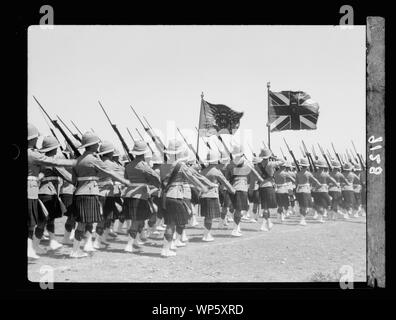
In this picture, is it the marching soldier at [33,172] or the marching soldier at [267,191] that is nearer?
the marching soldier at [33,172]

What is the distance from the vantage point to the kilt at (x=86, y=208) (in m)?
9.73

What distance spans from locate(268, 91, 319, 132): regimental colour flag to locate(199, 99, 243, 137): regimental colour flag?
800mm

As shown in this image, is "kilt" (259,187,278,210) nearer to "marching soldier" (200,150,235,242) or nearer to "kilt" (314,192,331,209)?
"marching soldier" (200,150,235,242)

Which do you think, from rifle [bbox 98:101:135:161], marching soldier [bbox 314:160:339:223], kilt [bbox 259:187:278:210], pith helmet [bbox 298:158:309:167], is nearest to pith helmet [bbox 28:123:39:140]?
rifle [bbox 98:101:135:161]

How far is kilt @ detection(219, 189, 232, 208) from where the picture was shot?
1208 centimetres

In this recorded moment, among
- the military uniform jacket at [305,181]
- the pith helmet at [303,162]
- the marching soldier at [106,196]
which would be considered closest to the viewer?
the marching soldier at [106,196]

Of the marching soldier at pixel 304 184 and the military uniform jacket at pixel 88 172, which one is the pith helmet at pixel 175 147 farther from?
the marching soldier at pixel 304 184

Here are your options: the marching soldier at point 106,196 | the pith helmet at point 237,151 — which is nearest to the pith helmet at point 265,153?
the pith helmet at point 237,151

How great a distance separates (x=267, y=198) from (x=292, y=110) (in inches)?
101

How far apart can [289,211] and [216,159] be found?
3508 millimetres

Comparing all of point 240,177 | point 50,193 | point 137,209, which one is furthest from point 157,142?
point 240,177

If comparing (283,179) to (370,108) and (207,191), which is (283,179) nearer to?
(207,191)

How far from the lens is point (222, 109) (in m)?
10.2

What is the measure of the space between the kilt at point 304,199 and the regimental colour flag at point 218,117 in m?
4.11
